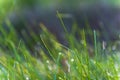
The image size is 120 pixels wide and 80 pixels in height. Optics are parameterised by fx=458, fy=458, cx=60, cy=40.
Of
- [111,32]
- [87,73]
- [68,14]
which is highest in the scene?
[68,14]

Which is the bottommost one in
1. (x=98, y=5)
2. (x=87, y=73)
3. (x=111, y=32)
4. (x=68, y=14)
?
(x=87, y=73)

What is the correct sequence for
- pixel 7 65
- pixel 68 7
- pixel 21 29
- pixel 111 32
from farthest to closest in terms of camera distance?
pixel 68 7 → pixel 21 29 → pixel 111 32 → pixel 7 65

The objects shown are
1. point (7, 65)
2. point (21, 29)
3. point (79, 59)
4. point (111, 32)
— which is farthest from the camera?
point (21, 29)

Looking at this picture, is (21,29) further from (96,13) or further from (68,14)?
(96,13)

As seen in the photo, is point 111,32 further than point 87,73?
Yes

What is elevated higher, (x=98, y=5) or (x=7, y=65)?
(x=98, y=5)

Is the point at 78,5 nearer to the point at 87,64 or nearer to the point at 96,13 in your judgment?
the point at 96,13

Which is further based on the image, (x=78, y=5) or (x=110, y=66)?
(x=78, y=5)

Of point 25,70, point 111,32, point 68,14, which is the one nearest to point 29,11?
point 68,14

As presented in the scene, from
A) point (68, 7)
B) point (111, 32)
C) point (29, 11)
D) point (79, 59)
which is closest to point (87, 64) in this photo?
point (79, 59)
